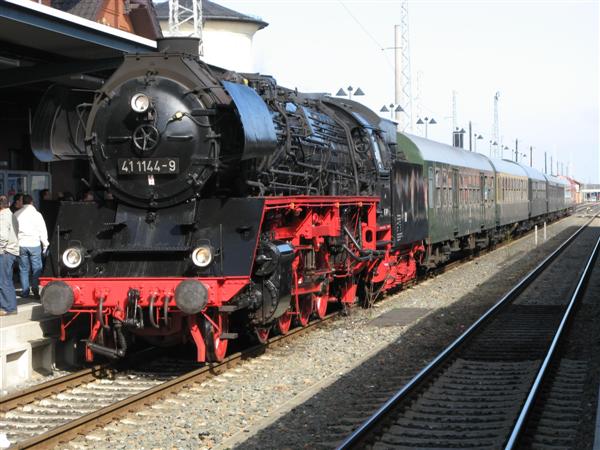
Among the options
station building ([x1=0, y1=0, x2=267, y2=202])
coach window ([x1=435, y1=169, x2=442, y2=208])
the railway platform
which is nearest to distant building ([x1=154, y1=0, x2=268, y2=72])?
coach window ([x1=435, y1=169, x2=442, y2=208])

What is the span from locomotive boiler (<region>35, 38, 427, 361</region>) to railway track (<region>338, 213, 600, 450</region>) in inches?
76.4

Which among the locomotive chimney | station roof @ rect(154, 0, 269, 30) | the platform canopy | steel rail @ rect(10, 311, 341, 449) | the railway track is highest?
station roof @ rect(154, 0, 269, 30)

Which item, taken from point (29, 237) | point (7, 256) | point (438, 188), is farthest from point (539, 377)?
point (438, 188)

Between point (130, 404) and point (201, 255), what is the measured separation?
5.49 feet

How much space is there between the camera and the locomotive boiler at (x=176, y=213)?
27.3ft

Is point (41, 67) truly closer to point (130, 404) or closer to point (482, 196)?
point (130, 404)

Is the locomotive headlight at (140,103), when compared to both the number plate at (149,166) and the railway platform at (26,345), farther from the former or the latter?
the railway platform at (26,345)

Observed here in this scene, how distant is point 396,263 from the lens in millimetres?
15641

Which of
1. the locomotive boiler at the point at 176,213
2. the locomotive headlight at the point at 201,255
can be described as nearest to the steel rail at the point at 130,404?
the locomotive boiler at the point at 176,213

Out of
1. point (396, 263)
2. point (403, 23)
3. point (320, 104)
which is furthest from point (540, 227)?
point (320, 104)

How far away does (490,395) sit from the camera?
8.10 metres

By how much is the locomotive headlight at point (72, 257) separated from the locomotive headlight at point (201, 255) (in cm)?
129

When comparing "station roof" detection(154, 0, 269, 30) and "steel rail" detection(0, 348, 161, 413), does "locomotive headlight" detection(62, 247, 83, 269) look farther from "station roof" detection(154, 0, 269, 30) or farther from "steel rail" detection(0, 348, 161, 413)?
"station roof" detection(154, 0, 269, 30)

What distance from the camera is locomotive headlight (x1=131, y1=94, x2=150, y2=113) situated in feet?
28.5
